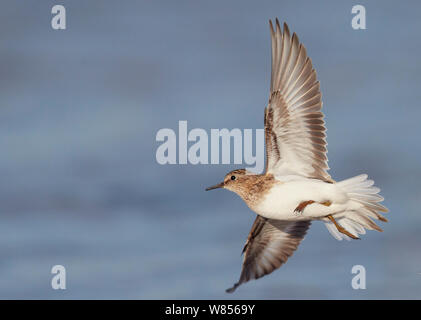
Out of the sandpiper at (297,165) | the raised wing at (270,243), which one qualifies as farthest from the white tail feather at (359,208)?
the raised wing at (270,243)

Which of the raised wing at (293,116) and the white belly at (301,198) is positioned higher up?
the raised wing at (293,116)

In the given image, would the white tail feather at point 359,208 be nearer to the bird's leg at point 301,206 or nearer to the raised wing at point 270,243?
the bird's leg at point 301,206

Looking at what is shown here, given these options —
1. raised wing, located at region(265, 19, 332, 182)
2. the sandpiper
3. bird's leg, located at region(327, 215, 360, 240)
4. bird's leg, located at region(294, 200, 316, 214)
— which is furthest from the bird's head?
bird's leg, located at region(327, 215, 360, 240)

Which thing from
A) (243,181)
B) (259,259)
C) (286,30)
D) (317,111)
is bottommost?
(259,259)

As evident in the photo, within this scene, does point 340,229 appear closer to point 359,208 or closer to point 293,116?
point 359,208

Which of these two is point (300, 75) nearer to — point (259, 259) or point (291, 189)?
point (291, 189)

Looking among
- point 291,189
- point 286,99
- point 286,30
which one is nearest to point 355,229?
point 291,189
